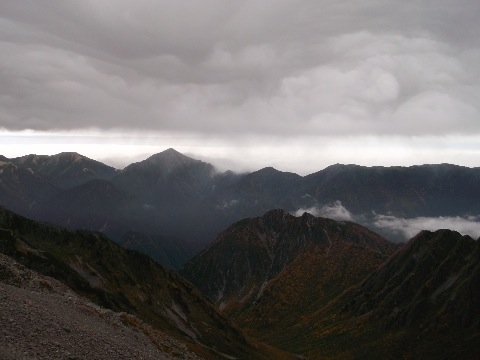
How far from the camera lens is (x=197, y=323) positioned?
197m

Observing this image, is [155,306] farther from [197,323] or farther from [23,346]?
[23,346]

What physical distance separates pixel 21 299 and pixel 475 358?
18983cm

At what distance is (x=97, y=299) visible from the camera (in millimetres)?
137625

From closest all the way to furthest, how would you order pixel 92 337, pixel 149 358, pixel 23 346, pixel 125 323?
pixel 23 346
pixel 92 337
pixel 149 358
pixel 125 323

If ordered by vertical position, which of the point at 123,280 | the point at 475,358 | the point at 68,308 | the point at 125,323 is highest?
the point at 68,308

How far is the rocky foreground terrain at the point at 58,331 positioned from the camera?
39750mm

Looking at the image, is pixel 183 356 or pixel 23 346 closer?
pixel 23 346

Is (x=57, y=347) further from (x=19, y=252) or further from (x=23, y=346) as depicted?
(x=19, y=252)

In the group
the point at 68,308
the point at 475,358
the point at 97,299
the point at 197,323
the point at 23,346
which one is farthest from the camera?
the point at 197,323

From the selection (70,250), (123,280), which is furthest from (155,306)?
(70,250)

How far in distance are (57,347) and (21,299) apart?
1298 centimetres

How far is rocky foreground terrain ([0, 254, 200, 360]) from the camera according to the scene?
39750 mm

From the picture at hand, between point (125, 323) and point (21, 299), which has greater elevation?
point (21, 299)

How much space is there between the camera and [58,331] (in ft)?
155
